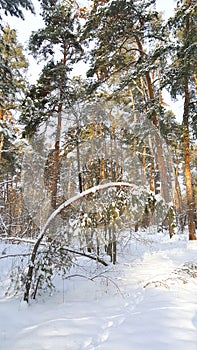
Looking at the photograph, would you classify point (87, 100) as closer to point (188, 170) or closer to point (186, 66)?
point (186, 66)

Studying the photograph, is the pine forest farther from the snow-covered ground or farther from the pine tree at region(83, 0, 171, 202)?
the snow-covered ground

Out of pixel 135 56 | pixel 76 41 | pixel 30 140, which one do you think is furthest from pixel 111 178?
pixel 135 56

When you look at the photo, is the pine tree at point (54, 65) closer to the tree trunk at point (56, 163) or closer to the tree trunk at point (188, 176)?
the tree trunk at point (56, 163)

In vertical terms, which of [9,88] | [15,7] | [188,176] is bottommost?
[188,176]

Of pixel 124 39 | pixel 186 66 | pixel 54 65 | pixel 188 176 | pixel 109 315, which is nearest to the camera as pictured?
pixel 109 315

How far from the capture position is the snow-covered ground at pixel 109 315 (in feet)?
8.57

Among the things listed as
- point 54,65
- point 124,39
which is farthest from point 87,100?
point 124,39

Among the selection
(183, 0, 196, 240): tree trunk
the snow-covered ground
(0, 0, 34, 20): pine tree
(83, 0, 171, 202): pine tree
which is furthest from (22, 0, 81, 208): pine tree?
the snow-covered ground

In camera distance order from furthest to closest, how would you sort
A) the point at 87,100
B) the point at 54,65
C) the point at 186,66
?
the point at 87,100, the point at 54,65, the point at 186,66

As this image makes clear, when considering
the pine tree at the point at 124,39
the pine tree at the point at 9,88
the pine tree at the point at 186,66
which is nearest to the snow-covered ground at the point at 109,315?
the pine tree at the point at 186,66

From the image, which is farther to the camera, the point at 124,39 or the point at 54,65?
the point at 124,39

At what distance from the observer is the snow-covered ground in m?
2.61

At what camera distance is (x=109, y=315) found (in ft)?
11.3

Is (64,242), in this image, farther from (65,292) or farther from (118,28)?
(118,28)
